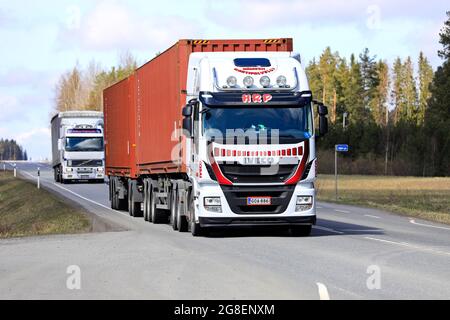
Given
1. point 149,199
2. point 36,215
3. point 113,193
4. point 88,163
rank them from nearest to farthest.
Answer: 1. point 149,199
2. point 113,193
3. point 36,215
4. point 88,163

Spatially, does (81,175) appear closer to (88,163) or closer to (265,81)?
(88,163)

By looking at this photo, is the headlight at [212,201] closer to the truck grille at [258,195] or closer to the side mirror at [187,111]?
the truck grille at [258,195]

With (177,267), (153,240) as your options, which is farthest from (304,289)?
(153,240)

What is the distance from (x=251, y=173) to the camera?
1983 cm

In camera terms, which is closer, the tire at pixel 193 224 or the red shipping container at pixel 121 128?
the tire at pixel 193 224

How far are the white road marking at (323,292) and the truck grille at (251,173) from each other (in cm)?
736

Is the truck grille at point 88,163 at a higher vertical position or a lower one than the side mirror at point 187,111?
lower

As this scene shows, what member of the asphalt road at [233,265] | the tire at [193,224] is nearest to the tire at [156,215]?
the asphalt road at [233,265]

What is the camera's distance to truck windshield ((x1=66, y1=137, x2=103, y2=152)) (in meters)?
56.3

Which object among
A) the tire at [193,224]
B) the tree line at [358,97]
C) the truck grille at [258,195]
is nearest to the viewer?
the truck grille at [258,195]

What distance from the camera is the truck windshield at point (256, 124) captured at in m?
19.9

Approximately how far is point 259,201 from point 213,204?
2.98 ft
